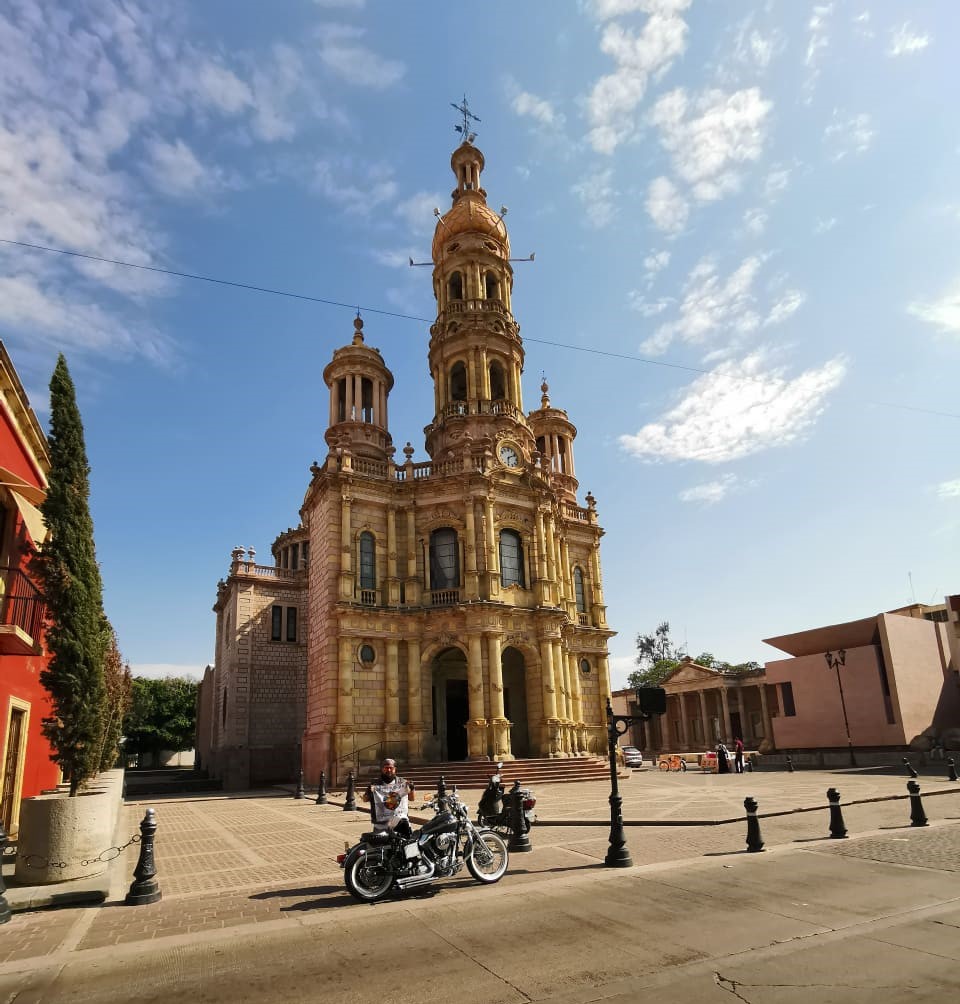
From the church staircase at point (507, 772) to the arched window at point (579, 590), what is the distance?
11107 mm

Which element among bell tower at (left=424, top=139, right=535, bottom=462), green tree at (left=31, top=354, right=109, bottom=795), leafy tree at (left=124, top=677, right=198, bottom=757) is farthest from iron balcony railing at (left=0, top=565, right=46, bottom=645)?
leafy tree at (left=124, top=677, right=198, bottom=757)

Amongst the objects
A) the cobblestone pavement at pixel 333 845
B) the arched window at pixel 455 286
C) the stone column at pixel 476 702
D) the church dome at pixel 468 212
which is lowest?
the cobblestone pavement at pixel 333 845

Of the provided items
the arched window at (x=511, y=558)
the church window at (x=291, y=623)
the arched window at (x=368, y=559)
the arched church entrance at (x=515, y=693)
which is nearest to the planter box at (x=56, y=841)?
the arched window at (x=368, y=559)

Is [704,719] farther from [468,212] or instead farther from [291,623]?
[468,212]

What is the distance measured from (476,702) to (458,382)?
60.2 feet

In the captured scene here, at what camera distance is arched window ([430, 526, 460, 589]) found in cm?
3234

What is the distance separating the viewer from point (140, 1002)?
19.0 ft

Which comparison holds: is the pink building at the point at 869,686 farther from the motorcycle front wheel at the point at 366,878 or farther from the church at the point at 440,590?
the motorcycle front wheel at the point at 366,878

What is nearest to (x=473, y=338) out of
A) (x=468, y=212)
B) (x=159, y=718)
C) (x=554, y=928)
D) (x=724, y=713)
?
(x=468, y=212)

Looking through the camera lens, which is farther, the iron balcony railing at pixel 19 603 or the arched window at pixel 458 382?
the arched window at pixel 458 382

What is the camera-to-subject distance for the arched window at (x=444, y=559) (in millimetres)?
32344

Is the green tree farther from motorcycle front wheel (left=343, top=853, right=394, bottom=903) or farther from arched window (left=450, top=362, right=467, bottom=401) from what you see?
arched window (left=450, top=362, right=467, bottom=401)

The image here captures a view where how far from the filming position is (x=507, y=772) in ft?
88.8

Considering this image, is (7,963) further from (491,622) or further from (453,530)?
(453,530)
